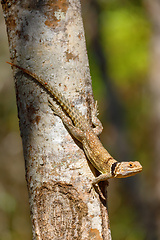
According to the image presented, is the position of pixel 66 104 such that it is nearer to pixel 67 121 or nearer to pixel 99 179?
pixel 67 121

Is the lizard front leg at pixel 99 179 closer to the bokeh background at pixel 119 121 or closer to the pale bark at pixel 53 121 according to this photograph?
the pale bark at pixel 53 121

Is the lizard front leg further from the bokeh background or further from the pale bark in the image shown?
the bokeh background

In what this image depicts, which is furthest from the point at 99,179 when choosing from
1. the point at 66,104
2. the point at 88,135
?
the point at 66,104

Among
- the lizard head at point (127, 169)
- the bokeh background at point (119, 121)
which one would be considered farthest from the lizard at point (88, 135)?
the bokeh background at point (119, 121)

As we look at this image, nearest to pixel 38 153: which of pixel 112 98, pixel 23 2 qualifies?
pixel 23 2

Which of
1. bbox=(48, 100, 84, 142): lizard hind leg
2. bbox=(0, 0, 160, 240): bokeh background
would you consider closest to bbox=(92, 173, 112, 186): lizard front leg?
bbox=(48, 100, 84, 142): lizard hind leg

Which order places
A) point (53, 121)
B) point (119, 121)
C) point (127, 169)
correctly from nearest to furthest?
point (53, 121), point (127, 169), point (119, 121)
